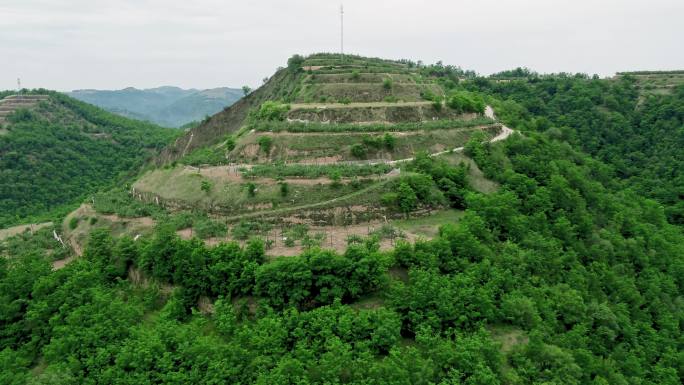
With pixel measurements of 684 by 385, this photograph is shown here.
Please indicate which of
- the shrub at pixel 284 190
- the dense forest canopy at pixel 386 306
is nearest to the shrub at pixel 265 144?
the shrub at pixel 284 190

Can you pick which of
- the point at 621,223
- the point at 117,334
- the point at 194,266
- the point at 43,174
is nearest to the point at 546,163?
the point at 621,223

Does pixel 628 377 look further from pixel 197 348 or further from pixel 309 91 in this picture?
pixel 309 91

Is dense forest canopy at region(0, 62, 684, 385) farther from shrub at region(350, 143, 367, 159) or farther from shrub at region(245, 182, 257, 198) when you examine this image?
shrub at region(245, 182, 257, 198)

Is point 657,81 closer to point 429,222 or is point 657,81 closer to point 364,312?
point 429,222

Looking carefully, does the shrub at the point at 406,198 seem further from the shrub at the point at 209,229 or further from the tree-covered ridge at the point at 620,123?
the tree-covered ridge at the point at 620,123

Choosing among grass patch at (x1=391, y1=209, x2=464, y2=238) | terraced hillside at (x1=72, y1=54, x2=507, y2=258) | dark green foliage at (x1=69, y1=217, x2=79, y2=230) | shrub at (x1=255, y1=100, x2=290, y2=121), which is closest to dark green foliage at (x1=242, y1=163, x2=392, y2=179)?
terraced hillside at (x1=72, y1=54, x2=507, y2=258)
